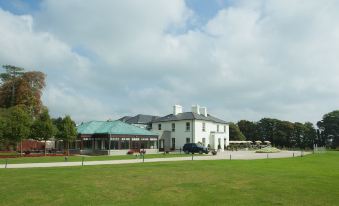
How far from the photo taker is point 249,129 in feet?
326

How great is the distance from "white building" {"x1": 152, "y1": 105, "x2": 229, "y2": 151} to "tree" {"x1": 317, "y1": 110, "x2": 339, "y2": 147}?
40056mm

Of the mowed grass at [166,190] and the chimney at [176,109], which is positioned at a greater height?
the chimney at [176,109]

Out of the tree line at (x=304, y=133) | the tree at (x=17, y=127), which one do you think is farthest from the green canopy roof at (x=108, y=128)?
the tree line at (x=304, y=133)

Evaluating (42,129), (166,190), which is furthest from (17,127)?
(166,190)

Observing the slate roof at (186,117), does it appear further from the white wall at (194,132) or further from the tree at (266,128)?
the tree at (266,128)

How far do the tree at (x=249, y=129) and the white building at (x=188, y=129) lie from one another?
33.9 m

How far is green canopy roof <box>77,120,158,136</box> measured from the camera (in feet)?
165

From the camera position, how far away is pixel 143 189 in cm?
1484

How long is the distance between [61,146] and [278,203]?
155ft

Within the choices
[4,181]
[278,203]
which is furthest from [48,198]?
[278,203]

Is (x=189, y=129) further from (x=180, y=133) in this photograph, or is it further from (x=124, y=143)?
(x=124, y=143)

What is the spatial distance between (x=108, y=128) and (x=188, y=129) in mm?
15077

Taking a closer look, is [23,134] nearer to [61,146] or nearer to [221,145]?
[61,146]

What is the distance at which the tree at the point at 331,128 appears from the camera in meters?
90.6
